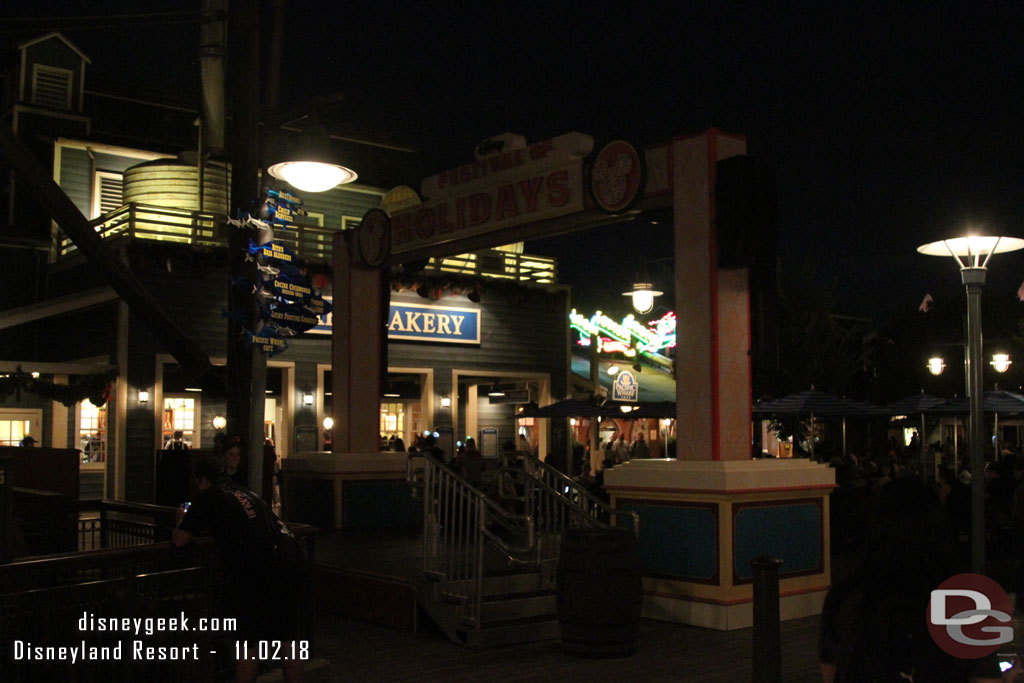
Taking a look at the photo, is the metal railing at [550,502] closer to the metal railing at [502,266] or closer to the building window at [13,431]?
the metal railing at [502,266]

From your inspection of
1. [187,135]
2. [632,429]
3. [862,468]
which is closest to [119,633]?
[862,468]

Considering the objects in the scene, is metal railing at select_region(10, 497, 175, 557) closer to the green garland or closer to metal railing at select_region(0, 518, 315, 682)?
metal railing at select_region(0, 518, 315, 682)

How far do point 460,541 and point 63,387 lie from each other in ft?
39.3

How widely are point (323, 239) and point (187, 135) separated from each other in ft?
15.0

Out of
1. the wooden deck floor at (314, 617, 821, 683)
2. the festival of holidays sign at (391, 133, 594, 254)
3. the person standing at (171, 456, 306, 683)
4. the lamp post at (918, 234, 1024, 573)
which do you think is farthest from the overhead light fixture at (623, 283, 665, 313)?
the person standing at (171, 456, 306, 683)

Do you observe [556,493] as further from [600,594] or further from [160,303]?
[160,303]

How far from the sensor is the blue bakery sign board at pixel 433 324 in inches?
905

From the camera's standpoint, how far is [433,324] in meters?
23.5

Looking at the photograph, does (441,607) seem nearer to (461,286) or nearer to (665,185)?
(665,185)

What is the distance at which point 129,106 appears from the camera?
79.1 feet

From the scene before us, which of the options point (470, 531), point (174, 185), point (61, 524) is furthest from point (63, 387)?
point (470, 531)

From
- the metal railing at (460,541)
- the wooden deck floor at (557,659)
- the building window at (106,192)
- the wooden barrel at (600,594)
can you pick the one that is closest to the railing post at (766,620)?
the wooden deck floor at (557,659)

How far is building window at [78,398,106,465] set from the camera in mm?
21359
